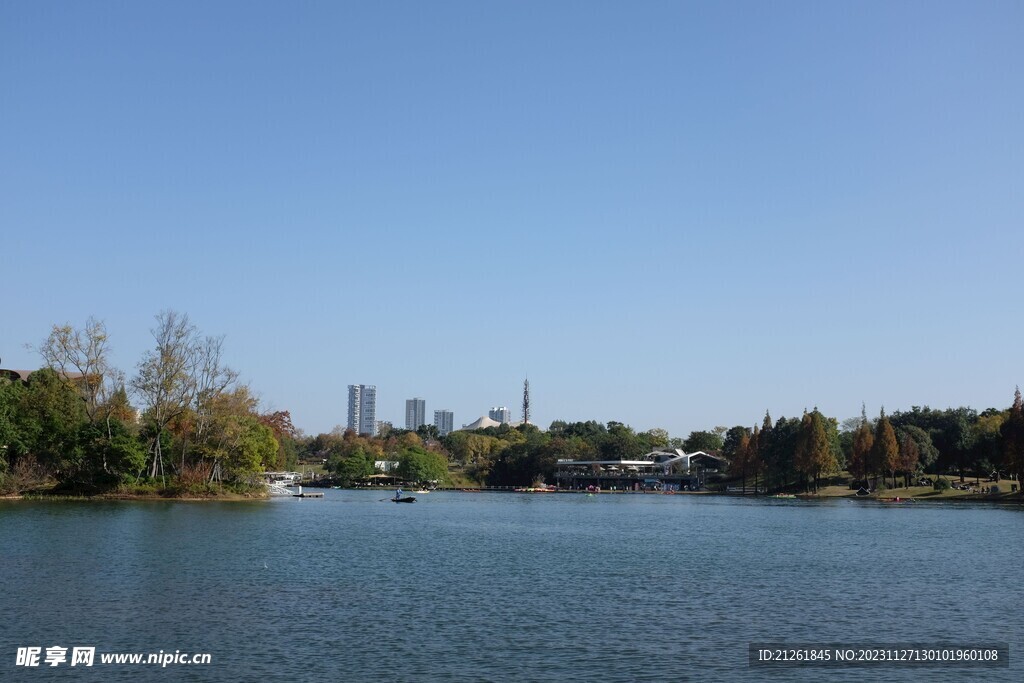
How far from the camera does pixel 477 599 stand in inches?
1098

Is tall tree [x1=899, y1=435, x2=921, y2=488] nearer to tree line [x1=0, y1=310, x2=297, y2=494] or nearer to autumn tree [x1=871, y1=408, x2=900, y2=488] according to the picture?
autumn tree [x1=871, y1=408, x2=900, y2=488]

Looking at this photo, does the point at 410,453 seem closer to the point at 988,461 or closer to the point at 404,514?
the point at 404,514

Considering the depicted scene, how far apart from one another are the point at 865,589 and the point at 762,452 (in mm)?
111428

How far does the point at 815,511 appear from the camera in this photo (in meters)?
87.1

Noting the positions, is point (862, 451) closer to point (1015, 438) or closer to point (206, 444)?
point (1015, 438)

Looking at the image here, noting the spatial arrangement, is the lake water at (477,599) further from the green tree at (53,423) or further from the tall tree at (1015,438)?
the tall tree at (1015,438)

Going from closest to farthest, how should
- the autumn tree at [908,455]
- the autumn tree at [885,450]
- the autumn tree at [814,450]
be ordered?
the autumn tree at [885,450]
the autumn tree at [908,455]
the autumn tree at [814,450]

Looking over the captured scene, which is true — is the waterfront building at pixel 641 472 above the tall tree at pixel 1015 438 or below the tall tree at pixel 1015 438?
below

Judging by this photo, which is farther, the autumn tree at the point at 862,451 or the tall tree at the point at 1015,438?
the autumn tree at the point at 862,451

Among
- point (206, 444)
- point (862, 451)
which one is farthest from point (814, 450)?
point (206, 444)

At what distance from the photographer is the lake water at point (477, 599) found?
63.5ft

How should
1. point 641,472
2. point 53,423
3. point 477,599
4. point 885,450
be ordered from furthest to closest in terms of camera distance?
point 641,472, point 885,450, point 53,423, point 477,599

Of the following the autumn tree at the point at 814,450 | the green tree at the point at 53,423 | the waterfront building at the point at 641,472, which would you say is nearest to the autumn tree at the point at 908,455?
the autumn tree at the point at 814,450

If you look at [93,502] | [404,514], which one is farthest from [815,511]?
[93,502]
